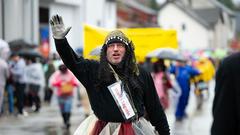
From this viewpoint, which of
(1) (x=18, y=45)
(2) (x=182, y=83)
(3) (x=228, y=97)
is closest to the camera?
(3) (x=228, y=97)

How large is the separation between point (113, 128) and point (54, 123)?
9419mm

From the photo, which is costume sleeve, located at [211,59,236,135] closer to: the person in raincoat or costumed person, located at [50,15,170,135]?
costumed person, located at [50,15,170,135]

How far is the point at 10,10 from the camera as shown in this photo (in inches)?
819

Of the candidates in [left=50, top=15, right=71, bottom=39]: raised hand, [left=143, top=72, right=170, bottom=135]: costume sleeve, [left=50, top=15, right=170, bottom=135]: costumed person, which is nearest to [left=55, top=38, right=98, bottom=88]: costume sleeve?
[left=50, top=15, right=170, bottom=135]: costumed person

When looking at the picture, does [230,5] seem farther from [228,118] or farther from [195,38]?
[228,118]

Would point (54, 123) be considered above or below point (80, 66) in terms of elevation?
below

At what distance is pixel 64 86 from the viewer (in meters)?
12.5

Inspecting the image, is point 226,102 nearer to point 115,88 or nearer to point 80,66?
→ point 115,88

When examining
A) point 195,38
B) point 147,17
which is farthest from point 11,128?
point 195,38

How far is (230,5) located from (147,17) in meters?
58.8

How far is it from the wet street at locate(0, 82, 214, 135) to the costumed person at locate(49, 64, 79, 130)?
458 mm

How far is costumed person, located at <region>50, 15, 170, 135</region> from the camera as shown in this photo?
15.3ft

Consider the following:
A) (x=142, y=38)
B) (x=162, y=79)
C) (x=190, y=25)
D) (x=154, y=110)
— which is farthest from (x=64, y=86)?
(x=190, y=25)

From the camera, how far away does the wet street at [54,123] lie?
40.7 ft
